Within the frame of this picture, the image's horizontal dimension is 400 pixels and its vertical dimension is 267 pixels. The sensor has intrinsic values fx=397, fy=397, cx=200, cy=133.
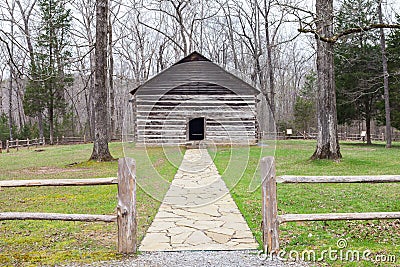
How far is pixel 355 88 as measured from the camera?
24.9 metres

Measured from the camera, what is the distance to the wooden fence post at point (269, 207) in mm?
4758

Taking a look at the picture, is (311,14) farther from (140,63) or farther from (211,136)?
(140,63)

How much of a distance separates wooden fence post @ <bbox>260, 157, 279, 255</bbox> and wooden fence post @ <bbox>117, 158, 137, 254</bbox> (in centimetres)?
160

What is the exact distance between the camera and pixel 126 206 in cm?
484

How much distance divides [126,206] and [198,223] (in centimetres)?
172

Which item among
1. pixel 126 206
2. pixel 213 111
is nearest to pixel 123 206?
pixel 126 206

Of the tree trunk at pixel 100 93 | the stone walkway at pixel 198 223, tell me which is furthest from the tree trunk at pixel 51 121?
the stone walkway at pixel 198 223

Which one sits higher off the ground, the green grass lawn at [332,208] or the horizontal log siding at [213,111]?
the horizontal log siding at [213,111]

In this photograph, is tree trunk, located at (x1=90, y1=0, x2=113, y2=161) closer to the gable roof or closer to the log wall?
the gable roof

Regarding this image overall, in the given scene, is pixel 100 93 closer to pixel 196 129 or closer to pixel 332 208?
pixel 196 129

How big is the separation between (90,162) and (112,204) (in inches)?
312

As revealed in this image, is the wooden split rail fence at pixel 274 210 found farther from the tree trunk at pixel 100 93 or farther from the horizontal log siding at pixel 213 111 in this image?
the horizontal log siding at pixel 213 111

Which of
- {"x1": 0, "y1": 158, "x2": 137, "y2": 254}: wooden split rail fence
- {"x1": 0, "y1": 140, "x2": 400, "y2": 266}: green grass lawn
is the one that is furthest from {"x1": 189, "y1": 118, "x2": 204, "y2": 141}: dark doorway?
{"x1": 0, "y1": 158, "x2": 137, "y2": 254}: wooden split rail fence

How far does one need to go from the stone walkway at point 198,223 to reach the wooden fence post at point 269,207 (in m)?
0.30
